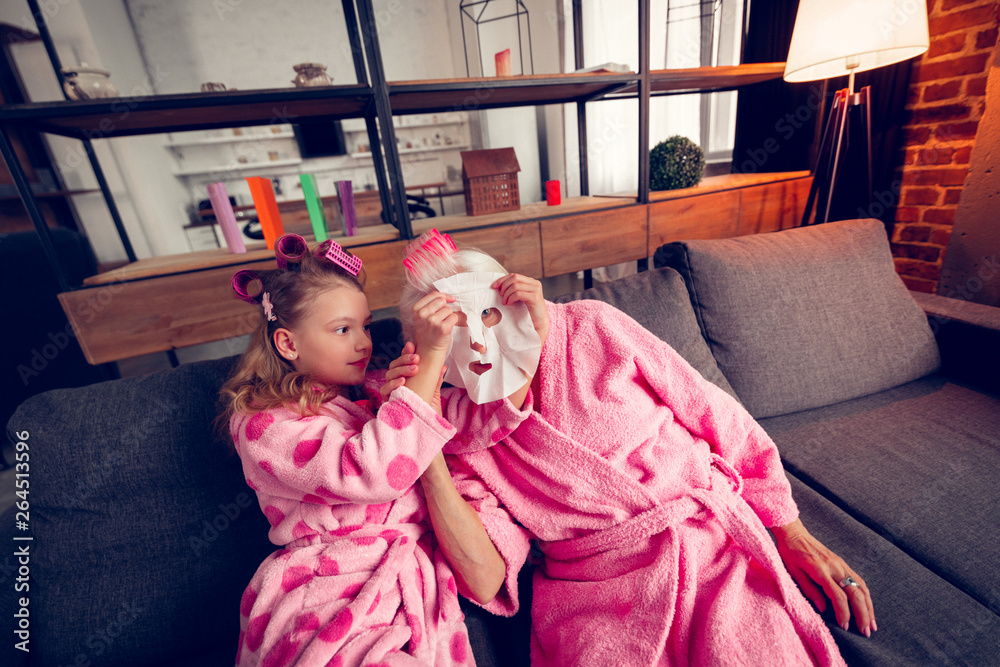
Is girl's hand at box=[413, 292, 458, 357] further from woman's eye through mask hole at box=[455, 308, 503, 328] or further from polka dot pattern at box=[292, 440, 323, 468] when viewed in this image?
polka dot pattern at box=[292, 440, 323, 468]

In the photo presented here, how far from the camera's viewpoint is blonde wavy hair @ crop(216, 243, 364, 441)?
815 millimetres

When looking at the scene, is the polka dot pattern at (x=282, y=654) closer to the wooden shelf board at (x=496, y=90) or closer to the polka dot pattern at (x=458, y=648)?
the polka dot pattern at (x=458, y=648)

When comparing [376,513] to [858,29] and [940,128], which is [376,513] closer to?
[858,29]

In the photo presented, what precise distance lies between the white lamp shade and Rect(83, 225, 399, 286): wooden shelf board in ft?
5.76

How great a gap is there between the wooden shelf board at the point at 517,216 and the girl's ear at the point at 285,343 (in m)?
1.04

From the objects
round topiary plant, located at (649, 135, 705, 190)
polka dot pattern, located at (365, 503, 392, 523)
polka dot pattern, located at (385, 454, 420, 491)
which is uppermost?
round topiary plant, located at (649, 135, 705, 190)

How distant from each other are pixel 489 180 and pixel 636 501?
165 centimetres

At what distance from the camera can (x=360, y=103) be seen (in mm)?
1737

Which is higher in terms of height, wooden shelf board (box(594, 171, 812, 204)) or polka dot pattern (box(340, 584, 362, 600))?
wooden shelf board (box(594, 171, 812, 204))

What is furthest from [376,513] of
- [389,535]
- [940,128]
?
[940,128]

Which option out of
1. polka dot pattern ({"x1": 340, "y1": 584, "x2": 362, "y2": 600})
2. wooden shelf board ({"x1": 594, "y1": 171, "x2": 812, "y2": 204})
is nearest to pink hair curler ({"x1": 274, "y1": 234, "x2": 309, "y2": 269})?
polka dot pattern ({"x1": 340, "y1": 584, "x2": 362, "y2": 600})

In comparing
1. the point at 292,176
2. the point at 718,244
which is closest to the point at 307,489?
the point at 718,244

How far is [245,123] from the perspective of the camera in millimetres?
1858

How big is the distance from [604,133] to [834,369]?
3.10 metres
